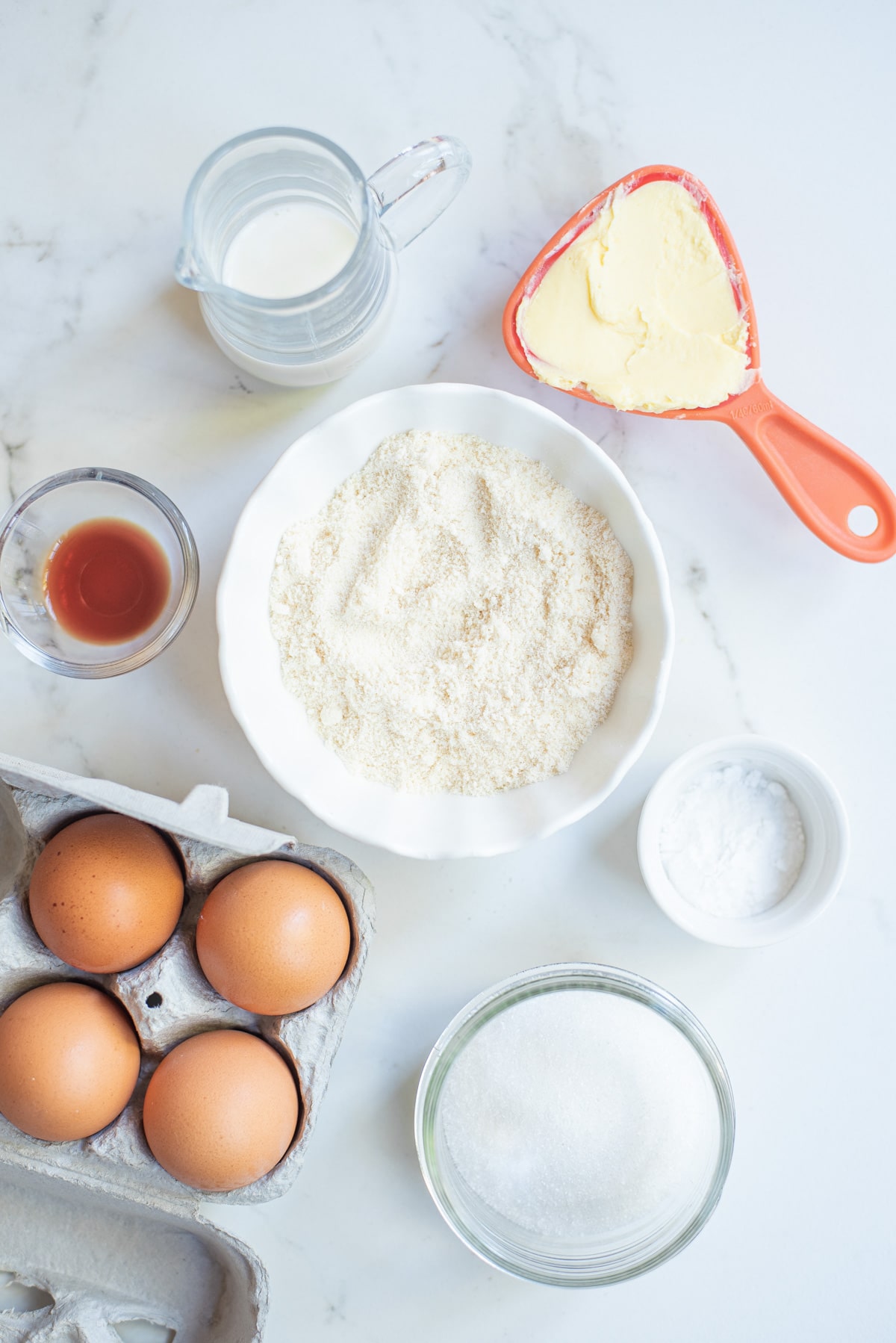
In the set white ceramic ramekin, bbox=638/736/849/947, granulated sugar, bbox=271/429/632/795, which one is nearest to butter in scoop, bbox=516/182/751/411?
granulated sugar, bbox=271/429/632/795

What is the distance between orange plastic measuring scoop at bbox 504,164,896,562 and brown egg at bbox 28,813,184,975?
2.31 feet

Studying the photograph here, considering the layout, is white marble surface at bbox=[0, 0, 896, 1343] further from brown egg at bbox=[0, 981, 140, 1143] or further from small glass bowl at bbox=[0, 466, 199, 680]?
brown egg at bbox=[0, 981, 140, 1143]

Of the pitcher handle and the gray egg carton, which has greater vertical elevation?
the pitcher handle

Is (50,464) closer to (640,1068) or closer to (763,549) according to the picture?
(763,549)

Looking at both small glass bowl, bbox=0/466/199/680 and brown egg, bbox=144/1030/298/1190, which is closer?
brown egg, bbox=144/1030/298/1190

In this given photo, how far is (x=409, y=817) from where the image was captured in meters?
1.10

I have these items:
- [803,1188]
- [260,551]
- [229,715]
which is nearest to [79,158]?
[260,551]

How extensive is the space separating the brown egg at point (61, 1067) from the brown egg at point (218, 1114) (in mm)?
51

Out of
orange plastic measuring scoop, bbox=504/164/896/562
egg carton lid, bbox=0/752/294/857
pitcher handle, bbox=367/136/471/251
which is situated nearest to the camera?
egg carton lid, bbox=0/752/294/857

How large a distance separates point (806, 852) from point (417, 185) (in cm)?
90

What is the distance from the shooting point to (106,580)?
1171 mm

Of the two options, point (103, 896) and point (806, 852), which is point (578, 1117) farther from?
point (103, 896)

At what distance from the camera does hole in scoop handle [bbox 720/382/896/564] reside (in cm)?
113

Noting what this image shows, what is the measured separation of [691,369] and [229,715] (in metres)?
0.70
